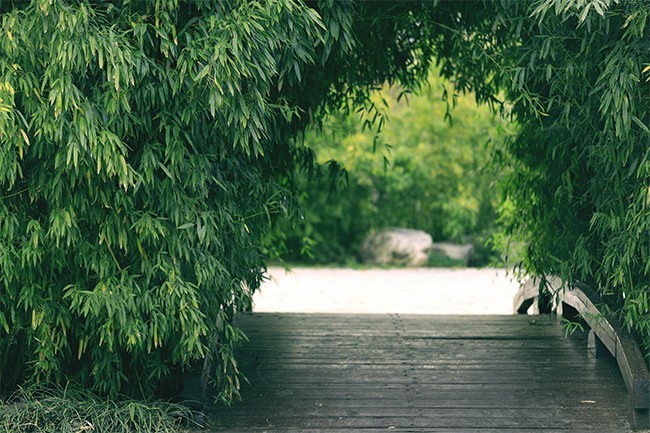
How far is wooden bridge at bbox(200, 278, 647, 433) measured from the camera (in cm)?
455

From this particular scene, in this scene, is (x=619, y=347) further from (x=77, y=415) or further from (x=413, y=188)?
(x=413, y=188)

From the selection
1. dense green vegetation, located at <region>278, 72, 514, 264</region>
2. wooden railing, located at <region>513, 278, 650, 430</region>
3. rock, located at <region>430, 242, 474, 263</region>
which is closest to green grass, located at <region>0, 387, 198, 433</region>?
wooden railing, located at <region>513, 278, 650, 430</region>

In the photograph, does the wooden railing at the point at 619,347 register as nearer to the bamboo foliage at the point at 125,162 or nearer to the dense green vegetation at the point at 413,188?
the bamboo foliage at the point at 125,162

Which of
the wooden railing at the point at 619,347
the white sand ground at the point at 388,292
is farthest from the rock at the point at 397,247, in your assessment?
the wooden railing at the point at 619,347

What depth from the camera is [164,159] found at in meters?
4.20

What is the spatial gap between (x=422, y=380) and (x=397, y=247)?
28.2ft

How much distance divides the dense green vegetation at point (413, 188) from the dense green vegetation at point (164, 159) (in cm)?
870

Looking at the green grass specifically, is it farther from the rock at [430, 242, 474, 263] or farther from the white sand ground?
the rock at [430, 242, 474, 263]

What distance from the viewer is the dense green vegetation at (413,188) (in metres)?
13.4

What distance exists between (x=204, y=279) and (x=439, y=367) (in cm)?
179

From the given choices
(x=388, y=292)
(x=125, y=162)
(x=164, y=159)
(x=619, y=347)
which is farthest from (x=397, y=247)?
(x=125, y=162)

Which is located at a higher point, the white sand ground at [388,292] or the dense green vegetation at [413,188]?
the dense green vegetation at [413,188]

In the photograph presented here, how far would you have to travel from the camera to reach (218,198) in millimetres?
4371

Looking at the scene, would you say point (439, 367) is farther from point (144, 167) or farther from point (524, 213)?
point (144, 167)
